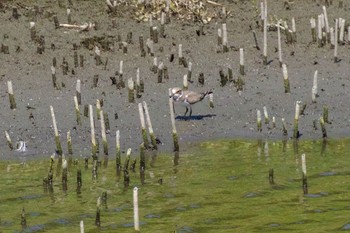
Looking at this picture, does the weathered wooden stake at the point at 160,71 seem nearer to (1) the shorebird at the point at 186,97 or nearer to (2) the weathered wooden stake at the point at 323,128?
(1) the shorebird at the point at 186,97

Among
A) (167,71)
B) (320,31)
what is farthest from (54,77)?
(320,31)

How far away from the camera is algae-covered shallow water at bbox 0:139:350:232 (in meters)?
12.5

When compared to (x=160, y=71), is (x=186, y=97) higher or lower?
lower

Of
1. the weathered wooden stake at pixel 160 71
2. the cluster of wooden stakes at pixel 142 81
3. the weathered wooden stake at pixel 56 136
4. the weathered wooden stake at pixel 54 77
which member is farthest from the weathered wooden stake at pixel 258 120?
the weathered wooden stake at pixel 54 77

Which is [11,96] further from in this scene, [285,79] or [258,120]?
[285,79]

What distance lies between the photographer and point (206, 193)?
14.0 m

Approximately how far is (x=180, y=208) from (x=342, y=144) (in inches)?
169

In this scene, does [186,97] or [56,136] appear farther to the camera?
[186,97]

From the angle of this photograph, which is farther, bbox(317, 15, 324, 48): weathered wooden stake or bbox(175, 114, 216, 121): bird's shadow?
bbox(317, 15, 324, 48): weathered wooden stake

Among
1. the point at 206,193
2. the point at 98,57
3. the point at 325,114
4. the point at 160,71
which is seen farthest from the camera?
the point at 98,57

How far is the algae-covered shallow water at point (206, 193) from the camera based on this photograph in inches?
490

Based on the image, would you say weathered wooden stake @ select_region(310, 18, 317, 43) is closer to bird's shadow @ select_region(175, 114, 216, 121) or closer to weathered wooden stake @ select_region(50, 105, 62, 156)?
bird's shadow @ select_region(175, 114, 216, 121)

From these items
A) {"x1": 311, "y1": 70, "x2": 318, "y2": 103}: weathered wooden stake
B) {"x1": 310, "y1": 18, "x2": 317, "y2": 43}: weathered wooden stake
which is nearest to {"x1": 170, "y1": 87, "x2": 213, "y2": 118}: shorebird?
{"x1": 311, "y1": 70, "x2": 318, "y2": 103}: weathered wooden stake

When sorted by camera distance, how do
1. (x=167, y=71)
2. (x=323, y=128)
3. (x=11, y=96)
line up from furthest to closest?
(x=167, y=71)
(x=11, y=96)
(x=323, y=128)
